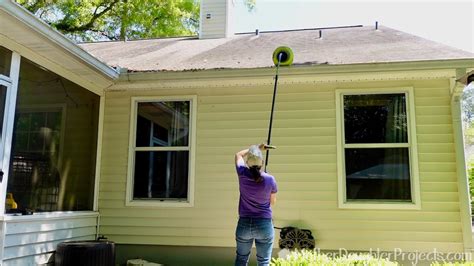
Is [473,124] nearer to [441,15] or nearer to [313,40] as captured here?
[441,15]

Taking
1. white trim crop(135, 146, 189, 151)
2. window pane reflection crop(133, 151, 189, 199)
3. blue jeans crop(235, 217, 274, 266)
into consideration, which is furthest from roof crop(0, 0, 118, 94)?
blue jeans crop(235, 217, 274, 266)

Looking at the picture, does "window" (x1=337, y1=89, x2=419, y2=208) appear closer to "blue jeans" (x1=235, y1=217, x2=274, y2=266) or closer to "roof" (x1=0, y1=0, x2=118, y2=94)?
"blue jeans" (x1=235, y1=217, x2=274, y2=266)

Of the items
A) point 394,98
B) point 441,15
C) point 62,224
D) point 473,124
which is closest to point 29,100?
point 62,224

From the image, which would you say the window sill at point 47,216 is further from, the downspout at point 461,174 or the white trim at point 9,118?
the downspout at point 461,174

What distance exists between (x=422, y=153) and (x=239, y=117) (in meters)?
2.36

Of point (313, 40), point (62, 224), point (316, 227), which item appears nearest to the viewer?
point (62, 224)

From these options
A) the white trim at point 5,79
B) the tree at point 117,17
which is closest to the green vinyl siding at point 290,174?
the white trim at point 5,79

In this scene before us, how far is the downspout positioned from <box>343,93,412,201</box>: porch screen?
→ 21.8 inches

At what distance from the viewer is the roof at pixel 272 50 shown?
17.0ft

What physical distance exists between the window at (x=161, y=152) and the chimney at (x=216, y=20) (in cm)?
289

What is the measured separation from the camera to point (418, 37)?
615cm

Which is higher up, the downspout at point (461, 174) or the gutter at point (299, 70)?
the gutter at point (299, 70)

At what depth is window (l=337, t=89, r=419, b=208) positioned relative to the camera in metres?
5.02

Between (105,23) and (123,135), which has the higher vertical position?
(105,23)
